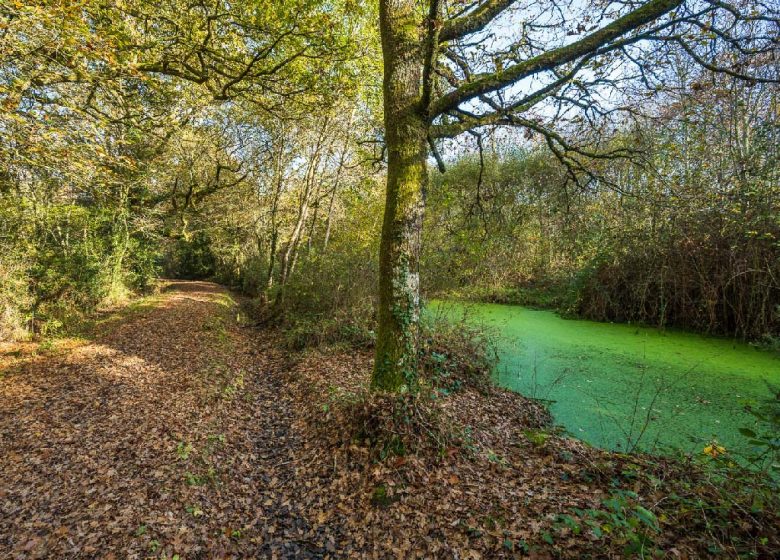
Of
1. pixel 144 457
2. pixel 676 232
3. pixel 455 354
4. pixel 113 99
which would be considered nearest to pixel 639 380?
pixel 455 354

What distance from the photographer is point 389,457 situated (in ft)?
12.7

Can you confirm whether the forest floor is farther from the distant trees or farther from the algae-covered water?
the distant trees

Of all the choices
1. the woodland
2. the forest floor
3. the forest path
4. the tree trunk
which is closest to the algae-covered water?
the woodland

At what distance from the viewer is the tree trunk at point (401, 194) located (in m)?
4.12

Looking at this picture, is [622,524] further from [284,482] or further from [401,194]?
[401,194]

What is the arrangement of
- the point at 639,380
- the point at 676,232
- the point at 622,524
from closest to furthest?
the point at 622,524, the point at 639,380, the point at 676,232

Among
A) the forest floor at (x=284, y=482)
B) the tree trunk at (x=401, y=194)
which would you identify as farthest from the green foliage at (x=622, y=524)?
the tree trunk at (x=401, y=194)

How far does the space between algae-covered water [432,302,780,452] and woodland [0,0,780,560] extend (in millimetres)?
290

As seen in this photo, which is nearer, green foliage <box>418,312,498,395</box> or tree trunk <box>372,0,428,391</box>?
tree trunk <box>372,0,428,391</box>

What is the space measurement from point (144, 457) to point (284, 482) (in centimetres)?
179

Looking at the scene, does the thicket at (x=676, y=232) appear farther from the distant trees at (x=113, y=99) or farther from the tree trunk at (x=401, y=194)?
the distant trees at (x=113, y=99)

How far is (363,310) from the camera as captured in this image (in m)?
8.62

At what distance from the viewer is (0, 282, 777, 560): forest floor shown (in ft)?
9.71

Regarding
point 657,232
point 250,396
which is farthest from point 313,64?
point 657,232
